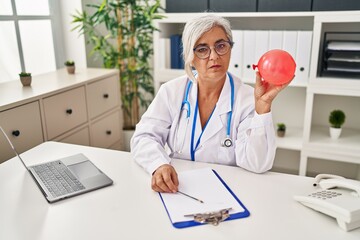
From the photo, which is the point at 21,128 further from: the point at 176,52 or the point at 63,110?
the point at 176,52

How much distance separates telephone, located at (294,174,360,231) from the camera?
3.16ft

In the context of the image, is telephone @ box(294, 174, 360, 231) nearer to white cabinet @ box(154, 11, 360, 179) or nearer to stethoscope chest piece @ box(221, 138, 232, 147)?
stethoscope chest piece @ box(221, 138, 232, 147)

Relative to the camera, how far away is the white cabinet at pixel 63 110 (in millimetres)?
1800

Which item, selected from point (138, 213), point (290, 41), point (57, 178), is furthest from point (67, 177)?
point (290, 41)

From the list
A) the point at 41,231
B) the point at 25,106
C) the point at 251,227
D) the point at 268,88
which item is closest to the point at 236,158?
the point at 268,88

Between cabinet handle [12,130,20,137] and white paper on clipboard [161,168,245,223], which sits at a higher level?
cabinet handle [12,130,20,137]

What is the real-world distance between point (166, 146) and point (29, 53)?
5.82 ft

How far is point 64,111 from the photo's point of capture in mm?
2143

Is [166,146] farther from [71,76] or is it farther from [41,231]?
[71,76]

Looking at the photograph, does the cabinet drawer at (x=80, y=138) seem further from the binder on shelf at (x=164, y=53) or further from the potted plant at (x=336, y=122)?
the potted plant at (x=336, y=122)

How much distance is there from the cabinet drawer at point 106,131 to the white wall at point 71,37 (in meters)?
0.67

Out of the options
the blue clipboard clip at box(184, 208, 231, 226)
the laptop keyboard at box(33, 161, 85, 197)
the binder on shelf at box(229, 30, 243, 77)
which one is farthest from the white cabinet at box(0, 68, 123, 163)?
the blue clipboard clip at box(184, 208, 231, 226)

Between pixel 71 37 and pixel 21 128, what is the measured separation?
4.82 feet

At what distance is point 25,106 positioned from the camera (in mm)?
1830
